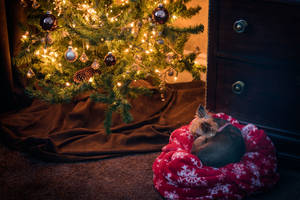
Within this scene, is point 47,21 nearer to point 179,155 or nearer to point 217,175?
point 179,155

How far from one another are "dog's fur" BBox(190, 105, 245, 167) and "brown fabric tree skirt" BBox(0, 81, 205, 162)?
34 centimetres

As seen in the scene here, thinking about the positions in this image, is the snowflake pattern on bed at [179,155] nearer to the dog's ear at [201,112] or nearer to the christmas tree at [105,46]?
the dog's ear at [201,112]

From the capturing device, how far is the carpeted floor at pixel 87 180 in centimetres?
146

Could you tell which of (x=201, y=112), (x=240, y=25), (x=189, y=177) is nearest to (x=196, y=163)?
(x=189, y=177)

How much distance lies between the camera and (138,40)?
195 cm

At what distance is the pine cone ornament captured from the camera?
193 cm

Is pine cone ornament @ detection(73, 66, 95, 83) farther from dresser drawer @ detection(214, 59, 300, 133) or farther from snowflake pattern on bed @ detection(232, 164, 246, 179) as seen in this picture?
snowflake pattern on bed @ detection(232, 164, 246, 179)

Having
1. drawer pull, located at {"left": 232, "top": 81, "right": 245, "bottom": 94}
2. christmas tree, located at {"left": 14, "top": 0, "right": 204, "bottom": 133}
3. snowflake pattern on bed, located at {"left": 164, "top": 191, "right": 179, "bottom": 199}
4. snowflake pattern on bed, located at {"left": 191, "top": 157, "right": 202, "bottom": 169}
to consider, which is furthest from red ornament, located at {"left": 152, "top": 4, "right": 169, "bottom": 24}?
snowflake pattern on bed, located at {"left": 164, "top": 191, "right": 179, "bottom": 199}

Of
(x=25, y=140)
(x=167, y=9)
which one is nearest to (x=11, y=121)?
(x=25, y=140)

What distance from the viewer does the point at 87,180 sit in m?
1.57

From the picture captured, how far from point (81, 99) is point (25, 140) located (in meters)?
0.48

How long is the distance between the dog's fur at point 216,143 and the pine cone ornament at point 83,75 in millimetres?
Answer: 690

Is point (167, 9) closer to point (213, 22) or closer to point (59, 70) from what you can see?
point (213, 22)

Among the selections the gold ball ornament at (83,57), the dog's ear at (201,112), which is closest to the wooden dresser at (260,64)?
the dog's ear at (201,112)
